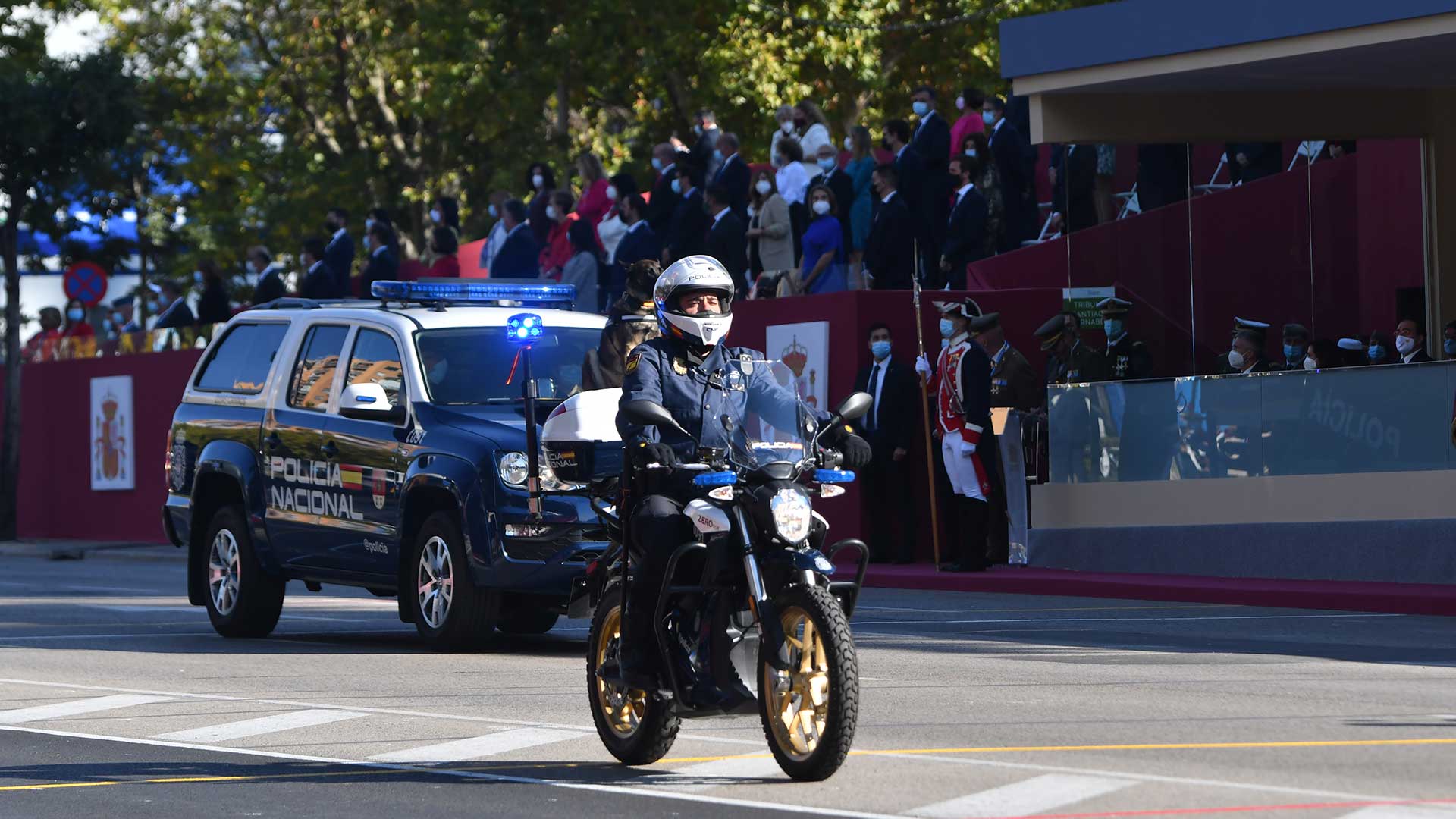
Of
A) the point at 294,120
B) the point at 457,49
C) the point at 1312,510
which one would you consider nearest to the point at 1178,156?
the point at 1312,510

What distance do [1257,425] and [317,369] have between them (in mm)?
7790

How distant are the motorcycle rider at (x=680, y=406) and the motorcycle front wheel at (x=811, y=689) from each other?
0.55m

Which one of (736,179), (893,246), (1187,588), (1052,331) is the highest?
(736,179)

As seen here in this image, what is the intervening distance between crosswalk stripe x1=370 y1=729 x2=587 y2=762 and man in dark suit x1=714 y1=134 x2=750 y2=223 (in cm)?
1444

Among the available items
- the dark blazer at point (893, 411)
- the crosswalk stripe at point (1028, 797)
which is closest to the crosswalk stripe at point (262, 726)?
the crosswalk stripe at point (1028, 797)

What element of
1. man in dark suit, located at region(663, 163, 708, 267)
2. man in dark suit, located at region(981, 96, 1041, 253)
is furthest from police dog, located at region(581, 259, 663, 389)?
man in dark suit, located at region(663, 163, 708, 267)

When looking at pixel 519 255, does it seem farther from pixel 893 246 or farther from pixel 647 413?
pixel 647 413

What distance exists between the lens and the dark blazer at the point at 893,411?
840 inches

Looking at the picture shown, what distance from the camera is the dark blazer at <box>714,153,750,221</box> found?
80.6 feet

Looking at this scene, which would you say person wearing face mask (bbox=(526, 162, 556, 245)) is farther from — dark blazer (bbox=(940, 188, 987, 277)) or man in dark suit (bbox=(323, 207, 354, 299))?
dark blazer (bbox=(940, 188, 987, 277))

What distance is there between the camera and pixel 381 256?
26844 mm

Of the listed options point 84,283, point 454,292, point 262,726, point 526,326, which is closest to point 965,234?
point 454,292

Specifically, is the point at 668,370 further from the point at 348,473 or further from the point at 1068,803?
the point at 348,473

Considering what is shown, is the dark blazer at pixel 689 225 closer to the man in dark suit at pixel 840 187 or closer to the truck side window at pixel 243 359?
the man in dark suit at pixel 840 187
